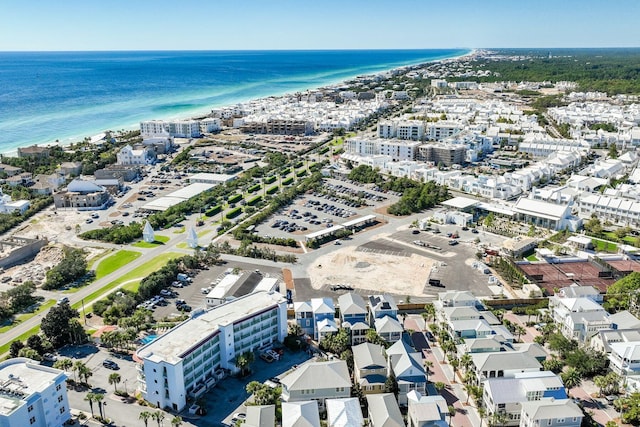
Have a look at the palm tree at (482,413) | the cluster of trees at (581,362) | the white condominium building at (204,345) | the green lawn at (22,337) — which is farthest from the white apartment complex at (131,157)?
the palm tree at (482,413)

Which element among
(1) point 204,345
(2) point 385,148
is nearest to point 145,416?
(1) point 204,345

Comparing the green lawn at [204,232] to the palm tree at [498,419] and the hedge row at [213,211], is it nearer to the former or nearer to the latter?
the hedge row at [213,211]

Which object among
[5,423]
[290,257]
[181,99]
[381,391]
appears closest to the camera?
[5,423]

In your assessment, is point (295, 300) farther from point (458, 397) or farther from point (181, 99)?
point (181, 99)

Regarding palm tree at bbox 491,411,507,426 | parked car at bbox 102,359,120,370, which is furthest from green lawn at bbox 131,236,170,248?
palm tree at bbox 491,411,507,426

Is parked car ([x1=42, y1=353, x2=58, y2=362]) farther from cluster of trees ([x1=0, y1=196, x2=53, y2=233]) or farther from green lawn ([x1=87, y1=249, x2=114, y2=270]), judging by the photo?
cluster of trees ([x1=0, y1=196, x2=53, y2=233])

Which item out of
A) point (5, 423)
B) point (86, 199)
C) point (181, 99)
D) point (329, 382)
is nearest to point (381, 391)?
point (329, 382)
